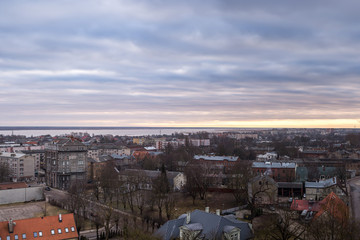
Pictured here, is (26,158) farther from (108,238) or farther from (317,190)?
(317,190)

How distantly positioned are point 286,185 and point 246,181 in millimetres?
6665

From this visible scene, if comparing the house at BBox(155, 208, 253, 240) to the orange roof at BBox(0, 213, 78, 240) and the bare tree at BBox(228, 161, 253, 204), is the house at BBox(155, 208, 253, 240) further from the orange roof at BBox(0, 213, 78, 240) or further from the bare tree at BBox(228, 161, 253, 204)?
the bare tree at BBox(228, 161, 253, 204)

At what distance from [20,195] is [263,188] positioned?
1200 inches

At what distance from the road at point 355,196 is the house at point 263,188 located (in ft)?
28.1

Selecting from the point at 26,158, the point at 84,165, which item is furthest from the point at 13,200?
the point at 26,158

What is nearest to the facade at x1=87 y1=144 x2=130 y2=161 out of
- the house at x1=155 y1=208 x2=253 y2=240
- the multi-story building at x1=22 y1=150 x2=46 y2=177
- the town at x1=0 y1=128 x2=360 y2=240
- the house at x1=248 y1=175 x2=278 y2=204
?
the multi-story building at x1=22 y1=150 x2=46 y2=177

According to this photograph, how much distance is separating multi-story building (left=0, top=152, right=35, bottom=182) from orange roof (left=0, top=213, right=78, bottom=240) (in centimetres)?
4285

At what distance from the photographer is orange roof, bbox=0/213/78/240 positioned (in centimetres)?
2489

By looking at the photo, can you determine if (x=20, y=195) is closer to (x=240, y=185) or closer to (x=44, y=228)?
Result: (x=44, y=228)

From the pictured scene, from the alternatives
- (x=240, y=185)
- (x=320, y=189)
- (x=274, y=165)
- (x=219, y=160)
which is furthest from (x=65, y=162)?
(x=320, y=189)

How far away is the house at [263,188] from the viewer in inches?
1610

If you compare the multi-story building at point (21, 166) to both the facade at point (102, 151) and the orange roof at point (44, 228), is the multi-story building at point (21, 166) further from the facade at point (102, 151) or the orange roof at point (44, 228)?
the orange roof at point (44, 228)

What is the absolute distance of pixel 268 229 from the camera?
23.2m

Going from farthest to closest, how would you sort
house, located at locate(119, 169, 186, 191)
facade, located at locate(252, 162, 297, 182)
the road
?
facade, located at locate(252, 162, 297, 182), house, located at locate(119, 169, 186, 191), the road
